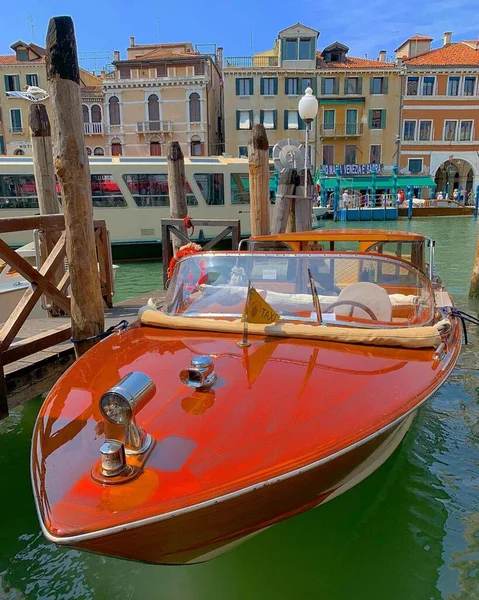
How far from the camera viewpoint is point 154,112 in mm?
34250

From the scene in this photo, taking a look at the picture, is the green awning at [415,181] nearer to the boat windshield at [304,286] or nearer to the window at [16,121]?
the window at [16,121]

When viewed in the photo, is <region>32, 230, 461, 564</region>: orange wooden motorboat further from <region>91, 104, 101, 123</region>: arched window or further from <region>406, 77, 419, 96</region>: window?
<region>406, 77, 419, 96</region>: window

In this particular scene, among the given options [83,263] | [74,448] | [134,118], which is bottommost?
[74,448]

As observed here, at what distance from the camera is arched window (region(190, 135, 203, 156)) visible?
34281 millimetres

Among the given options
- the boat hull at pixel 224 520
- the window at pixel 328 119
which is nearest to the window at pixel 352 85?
the window at pixel 328 119

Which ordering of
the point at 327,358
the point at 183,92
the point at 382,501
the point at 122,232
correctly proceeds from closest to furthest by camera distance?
the point at 327,358 → the point at 382,501 → the point at 122,232 → the point at 183,92

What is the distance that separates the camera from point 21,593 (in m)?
2.92

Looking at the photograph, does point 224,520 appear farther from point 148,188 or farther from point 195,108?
point 195,108

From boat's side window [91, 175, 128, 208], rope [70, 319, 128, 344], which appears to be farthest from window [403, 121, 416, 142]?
rope [70, 319, 128, 344]

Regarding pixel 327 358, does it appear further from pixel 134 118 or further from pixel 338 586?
pixel 134 118

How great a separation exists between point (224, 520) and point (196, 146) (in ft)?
112

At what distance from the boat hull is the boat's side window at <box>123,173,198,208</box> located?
13693 mm

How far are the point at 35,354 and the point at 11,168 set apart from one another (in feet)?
37.5

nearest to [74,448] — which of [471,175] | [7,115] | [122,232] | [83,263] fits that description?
[83,263]
